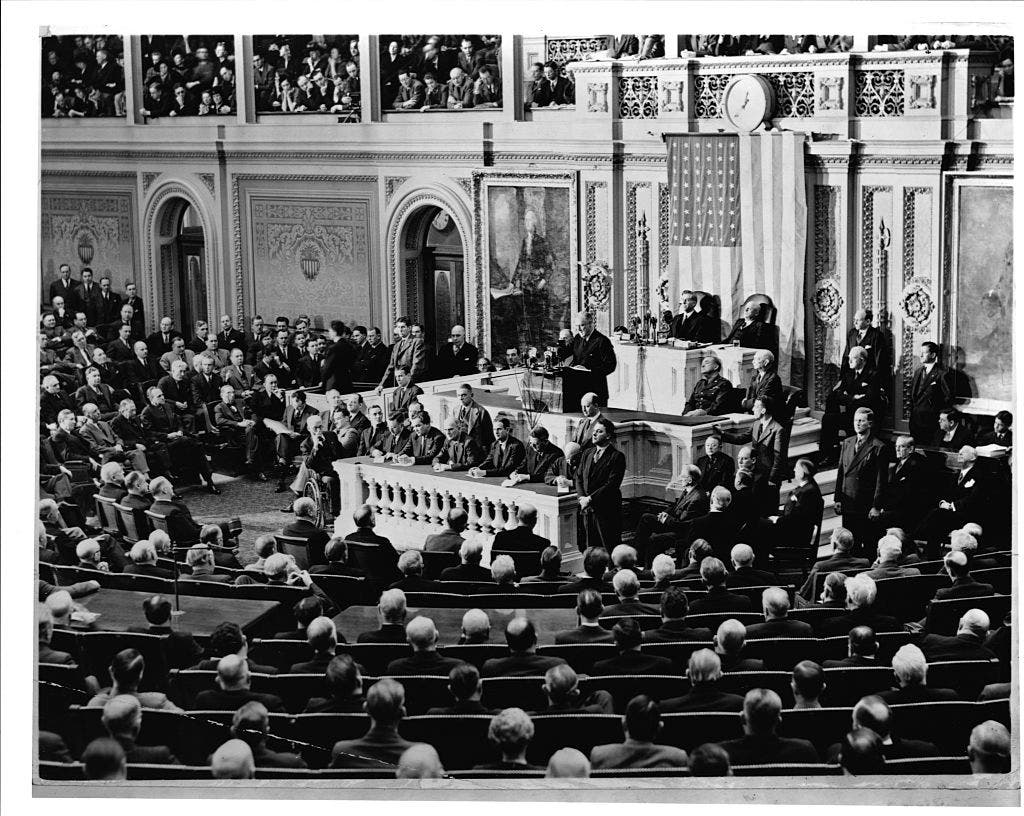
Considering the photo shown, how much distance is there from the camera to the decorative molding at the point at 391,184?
17.5 m

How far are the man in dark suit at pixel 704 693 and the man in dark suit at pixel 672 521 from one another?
1632 mm

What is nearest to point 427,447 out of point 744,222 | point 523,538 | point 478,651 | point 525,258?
point 523,538

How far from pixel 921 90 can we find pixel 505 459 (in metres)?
4.68

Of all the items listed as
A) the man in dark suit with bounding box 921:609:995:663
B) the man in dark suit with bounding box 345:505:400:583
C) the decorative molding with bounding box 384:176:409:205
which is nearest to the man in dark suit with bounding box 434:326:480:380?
the decorative molding with bounding box 384:176:409:205

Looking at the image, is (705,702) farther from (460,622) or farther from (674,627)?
(460,622)

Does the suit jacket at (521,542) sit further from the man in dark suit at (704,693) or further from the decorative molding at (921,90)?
the decorative molding at (921,90)

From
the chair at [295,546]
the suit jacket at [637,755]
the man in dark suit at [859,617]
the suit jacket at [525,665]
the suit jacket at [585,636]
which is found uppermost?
the chair at [295,546]

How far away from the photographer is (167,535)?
1630 centimetres

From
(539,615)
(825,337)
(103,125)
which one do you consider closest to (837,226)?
(825,337)

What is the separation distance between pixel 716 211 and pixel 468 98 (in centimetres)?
247

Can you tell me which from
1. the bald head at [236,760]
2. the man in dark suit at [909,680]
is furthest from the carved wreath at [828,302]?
the bald head at [236,760]

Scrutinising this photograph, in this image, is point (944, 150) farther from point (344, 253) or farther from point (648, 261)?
point (344, 253)

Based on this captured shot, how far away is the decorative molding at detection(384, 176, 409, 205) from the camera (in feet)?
57.3

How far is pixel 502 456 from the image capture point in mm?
16375
